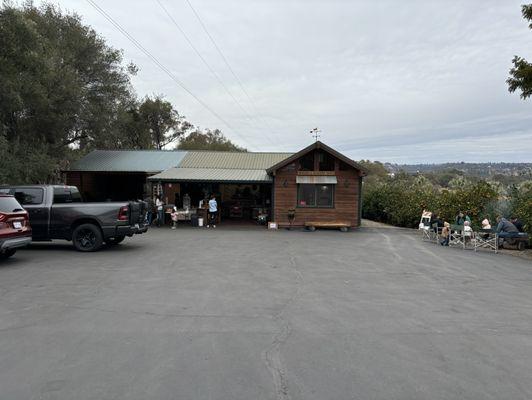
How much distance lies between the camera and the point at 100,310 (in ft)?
20.3

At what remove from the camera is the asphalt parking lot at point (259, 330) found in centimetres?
381

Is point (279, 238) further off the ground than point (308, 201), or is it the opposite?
point (308, 201)

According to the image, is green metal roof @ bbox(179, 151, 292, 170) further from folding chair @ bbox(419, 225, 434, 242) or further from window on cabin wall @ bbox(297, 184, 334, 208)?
folding chair @ bbox(419, 225, 434, 242)

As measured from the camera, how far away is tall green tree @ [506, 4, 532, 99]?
13.5 meters

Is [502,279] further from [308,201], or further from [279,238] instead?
[308,201]

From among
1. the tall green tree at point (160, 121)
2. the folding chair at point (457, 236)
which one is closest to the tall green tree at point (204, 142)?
the tall green tree at point (160, 121)

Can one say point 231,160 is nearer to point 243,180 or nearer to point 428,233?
point 243,180

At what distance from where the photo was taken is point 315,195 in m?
21.3

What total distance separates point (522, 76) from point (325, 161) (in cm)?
947

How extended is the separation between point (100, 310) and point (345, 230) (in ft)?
52.0

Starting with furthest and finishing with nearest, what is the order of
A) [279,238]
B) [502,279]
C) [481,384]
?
[279,238], [502,279], [481,384]

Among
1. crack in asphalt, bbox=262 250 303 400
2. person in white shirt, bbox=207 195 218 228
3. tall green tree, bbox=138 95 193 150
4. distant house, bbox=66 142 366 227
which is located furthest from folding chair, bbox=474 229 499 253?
tall green tree, bbox=138 95 193 150

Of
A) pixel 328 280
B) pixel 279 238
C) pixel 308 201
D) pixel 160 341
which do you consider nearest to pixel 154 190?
pixel 308 201

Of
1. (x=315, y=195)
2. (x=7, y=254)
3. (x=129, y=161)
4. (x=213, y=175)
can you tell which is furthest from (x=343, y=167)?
(x=7, y=254)
